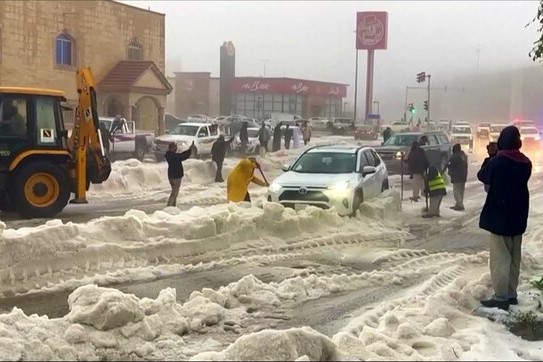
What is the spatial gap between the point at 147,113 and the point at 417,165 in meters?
27.1

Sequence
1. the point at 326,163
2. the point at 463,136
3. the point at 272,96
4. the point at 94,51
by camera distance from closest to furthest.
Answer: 1. the point at 326,163
2. the point at 94,51
3. the point at 463,136
4. the point at 272,96

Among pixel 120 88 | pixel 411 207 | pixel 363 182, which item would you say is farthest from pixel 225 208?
pixel 120 88

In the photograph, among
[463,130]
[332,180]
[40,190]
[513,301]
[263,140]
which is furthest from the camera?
[463,130]

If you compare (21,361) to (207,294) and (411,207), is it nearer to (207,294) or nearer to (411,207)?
(207,294)

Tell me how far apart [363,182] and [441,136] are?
14.4 meters

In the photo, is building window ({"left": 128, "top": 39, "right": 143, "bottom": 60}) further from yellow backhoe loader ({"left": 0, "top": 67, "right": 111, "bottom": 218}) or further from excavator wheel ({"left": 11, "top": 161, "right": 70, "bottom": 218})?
excavator wheel ({"left": 11, "top": 161, "right": 70, "bottom": 218})

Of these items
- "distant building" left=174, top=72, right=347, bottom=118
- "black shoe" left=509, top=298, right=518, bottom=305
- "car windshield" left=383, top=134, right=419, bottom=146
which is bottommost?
"black shoe" left=509, top=298, right=518, bottom=305

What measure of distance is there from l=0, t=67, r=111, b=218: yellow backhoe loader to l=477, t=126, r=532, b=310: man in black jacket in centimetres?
978

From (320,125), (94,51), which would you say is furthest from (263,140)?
(320,125)

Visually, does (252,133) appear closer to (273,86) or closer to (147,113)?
(147,113)

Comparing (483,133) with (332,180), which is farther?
(483,133)

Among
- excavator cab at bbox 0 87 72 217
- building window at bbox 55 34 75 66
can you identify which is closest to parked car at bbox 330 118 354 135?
building window at bbox 55 34 75 66

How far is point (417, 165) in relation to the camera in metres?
18.6

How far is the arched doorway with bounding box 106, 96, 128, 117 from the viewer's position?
134 ft
